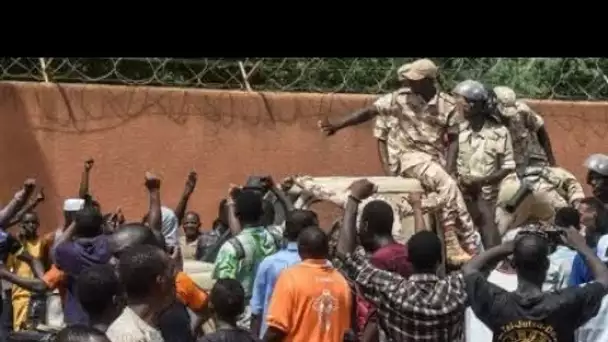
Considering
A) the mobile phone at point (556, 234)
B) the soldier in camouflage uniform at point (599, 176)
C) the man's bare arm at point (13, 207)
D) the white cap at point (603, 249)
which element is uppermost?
the mobile phone at point (556, 234)

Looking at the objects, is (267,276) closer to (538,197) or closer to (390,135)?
(390,135)

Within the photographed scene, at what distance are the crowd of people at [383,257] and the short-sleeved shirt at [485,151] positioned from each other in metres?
0.01

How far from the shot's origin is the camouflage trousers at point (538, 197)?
10.1m

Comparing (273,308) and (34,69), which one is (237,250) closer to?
(273,308)

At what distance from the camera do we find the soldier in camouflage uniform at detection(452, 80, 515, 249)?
32.6 feet

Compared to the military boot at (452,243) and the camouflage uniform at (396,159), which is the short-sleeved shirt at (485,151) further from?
the military boot at (452,243)

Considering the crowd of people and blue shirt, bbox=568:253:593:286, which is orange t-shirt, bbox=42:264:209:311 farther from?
blue shirt, bbox=568:253:593:286

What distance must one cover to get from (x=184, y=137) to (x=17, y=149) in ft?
4.67

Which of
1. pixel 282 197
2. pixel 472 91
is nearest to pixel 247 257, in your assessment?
pixel 282 197

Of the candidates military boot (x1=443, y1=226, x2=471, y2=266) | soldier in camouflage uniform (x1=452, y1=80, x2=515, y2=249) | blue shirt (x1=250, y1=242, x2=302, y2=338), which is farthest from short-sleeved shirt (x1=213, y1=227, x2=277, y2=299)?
soldier in camouflage uniform (x1=452, y1=80, x2=515, y2=249)

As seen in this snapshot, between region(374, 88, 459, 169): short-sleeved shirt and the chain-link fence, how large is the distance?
2.69 meters

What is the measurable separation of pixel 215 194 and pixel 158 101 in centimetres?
95

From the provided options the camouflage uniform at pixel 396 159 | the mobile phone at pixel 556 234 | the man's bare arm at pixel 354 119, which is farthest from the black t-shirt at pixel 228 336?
the man's bare arm at pixel 354 119
